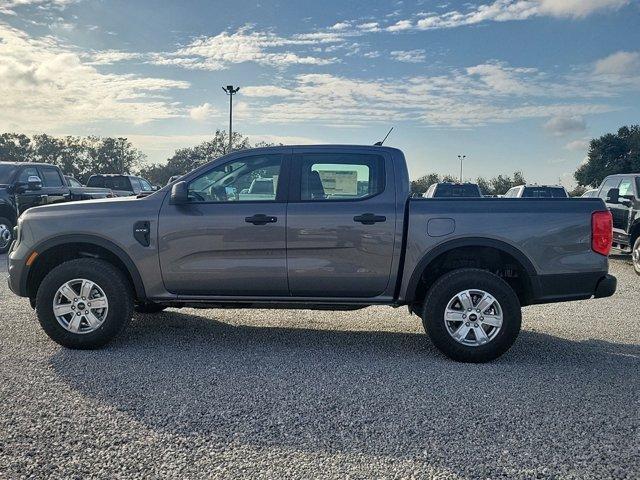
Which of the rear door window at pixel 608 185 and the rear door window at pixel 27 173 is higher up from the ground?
the rear door window at pixel 608 185

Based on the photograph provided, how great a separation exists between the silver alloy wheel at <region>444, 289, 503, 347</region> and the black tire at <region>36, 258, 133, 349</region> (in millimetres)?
2877

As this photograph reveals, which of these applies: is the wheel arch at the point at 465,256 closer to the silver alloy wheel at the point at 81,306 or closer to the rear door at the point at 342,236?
the rear door at the point at 342,236

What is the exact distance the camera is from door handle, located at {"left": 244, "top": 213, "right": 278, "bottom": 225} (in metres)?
4.97

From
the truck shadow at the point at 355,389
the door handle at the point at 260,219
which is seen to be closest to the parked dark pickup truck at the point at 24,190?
the truck shadow at the point at 355,389

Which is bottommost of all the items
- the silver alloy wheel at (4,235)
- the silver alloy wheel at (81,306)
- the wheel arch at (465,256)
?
the silver alloy wheel at (4,235)

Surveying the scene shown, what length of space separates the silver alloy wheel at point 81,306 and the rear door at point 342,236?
1.74 m

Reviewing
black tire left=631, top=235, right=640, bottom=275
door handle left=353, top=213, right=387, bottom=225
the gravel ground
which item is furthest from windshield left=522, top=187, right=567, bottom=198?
door handle left=353, top=213, right=387, bottom=225

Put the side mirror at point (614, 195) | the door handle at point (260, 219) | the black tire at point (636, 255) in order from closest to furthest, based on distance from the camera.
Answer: the door handle at point (260, 219), the black tire at point (636, 255), the side mirror at point (614, 195)

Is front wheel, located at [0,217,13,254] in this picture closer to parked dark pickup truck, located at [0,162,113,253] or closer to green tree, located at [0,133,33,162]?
parked dark pickup truck, located at [0,162,113,253]

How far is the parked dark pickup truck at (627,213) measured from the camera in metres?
10.9

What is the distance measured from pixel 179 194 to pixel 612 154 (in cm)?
6784

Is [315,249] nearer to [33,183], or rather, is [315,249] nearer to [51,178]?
[33,183]

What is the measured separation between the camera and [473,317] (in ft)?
15.8

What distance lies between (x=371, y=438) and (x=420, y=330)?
285cm
